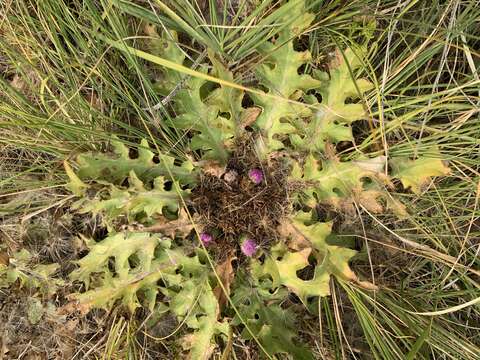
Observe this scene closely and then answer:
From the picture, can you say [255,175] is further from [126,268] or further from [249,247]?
[126,268]

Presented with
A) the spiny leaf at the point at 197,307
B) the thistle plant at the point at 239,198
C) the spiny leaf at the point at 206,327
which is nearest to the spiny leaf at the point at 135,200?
the thistle plant at the point at 239,198

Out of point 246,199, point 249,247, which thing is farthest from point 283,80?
point 249,247

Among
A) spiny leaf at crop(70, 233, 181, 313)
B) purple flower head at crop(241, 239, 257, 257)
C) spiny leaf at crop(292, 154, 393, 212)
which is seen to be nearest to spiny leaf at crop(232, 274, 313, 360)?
purple flower head at crop(241, 239, 257, 257)

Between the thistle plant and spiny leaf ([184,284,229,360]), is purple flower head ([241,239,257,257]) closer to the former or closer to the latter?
the thistle plant

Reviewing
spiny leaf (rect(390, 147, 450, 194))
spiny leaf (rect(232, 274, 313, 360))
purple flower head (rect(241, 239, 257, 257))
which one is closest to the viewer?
spiny leaf (rect(390, 147, 450, 194))

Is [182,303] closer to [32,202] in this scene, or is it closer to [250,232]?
[250,232]

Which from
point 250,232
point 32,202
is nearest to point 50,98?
point 32,202
